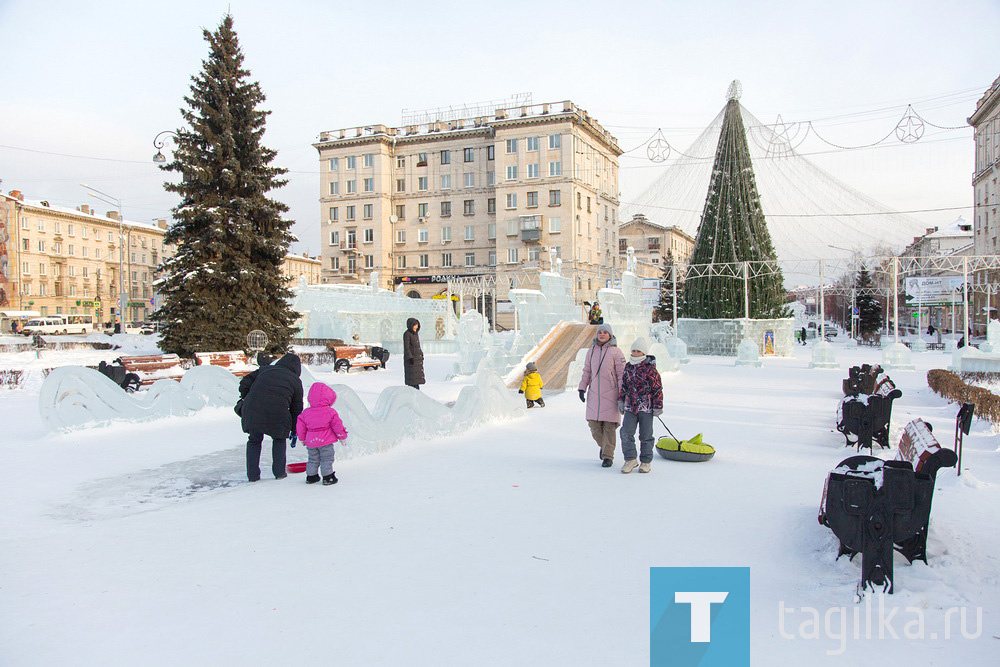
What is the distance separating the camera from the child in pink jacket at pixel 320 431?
257 inches

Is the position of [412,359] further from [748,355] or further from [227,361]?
[748,355]

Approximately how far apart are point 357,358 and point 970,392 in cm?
1548

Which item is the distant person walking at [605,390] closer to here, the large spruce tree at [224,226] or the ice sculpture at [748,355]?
the large spruce tree at [224,226]

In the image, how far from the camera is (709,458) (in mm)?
7555

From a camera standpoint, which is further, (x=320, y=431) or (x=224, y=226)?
(x=224, y=226)

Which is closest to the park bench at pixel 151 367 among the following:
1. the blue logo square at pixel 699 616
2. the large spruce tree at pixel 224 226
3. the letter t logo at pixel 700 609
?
the large spruce tree at pixel 224 226

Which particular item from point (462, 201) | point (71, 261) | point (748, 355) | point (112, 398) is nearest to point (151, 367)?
point (112, 398)

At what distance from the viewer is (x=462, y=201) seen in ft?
174

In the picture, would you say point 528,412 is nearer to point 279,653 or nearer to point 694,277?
point 279,653

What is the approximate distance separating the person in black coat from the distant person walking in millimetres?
3203

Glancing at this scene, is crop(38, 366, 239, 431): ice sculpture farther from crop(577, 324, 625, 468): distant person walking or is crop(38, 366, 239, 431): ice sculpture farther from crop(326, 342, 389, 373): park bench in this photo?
crop(326, 342, 389, 373): park bench

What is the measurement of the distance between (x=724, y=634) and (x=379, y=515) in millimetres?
3028

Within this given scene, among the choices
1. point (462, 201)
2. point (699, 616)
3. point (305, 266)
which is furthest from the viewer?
point (305, 266)

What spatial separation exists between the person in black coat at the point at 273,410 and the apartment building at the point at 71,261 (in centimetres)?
4701
